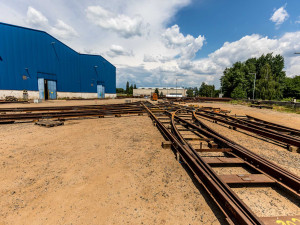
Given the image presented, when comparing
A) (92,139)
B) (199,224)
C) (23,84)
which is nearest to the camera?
(199,224)

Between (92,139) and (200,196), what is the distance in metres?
4.33

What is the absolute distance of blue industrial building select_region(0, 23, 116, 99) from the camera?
2267 centimetres

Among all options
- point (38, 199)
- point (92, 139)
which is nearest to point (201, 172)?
point (38, 199)

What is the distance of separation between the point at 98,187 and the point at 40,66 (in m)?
32.1

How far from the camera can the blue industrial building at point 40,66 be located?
893 inches

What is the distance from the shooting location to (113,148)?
4.54 m

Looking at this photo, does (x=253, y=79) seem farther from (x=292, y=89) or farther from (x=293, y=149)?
(x=293, y=149)

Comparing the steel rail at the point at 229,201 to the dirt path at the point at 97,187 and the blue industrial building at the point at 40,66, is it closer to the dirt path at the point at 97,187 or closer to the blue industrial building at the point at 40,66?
the dirt path at the point at 97,187

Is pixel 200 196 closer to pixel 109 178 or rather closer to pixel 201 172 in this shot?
pixel 201 172

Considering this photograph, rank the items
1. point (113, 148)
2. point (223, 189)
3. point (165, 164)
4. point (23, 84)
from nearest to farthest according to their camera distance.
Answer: point (223, 189), point (165, 164), point (113, 148), point (23, 84)

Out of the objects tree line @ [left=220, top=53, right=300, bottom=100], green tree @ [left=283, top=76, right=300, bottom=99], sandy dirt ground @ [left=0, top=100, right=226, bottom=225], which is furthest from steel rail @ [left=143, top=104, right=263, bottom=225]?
green tree @ [left=283, top=76, right=300, bottom=99]

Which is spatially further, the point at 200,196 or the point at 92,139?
the point at 92,139

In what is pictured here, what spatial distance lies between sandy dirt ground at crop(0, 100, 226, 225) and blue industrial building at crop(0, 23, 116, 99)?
2664 cm

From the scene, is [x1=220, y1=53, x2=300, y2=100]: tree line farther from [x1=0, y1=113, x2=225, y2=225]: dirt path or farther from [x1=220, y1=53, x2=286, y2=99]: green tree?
[x1=0, y1=113, x2=225, y2=225]: dirt path
